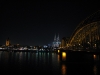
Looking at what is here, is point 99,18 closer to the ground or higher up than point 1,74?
higher up

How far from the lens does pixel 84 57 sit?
4888cm

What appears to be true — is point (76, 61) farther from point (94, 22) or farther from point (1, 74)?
point (1, 74)

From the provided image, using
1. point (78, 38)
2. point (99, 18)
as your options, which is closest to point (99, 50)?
point (99, 18)

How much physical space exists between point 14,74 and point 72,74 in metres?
13.3

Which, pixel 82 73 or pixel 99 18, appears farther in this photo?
pixel 99 18

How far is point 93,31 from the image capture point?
145ft

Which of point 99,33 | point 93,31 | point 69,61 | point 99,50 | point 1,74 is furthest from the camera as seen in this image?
point 69,61

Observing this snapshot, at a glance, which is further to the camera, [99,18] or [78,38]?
[78,38]

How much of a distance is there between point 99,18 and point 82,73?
47.9 feet

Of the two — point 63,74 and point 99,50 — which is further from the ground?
point 99,50

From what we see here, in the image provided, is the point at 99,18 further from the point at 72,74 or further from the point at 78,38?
the point at 78,38

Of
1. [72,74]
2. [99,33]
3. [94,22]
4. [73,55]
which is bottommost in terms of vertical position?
[72,74]

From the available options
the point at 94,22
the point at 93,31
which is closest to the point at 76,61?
the point at 93,31

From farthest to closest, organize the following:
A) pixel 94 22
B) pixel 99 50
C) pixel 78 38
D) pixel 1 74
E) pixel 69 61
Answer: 1. pixel 78 38
2. pixel 69 61
3. pixel 94 22
4. pixel 1 74
5. pixel 99 50
